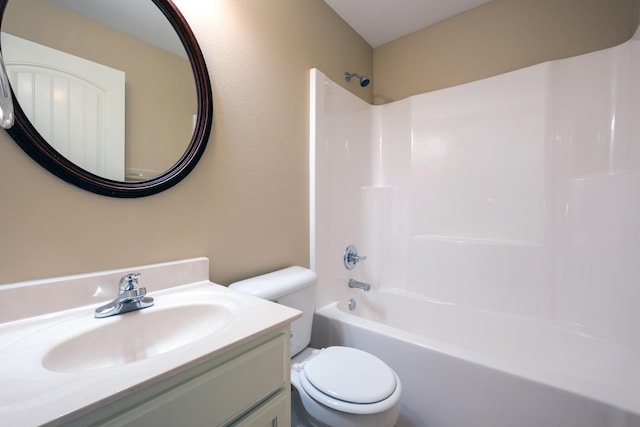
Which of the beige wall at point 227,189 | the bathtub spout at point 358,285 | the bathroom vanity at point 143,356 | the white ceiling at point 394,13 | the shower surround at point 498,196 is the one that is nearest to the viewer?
the bathroom vanity at point 143,356

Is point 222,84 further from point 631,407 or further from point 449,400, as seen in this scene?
point 631,407

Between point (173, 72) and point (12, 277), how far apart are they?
2.69 feet

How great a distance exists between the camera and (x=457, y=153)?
6.29ft

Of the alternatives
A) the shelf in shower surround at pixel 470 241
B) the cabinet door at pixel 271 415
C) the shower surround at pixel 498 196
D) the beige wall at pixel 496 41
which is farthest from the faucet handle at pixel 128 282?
the beige wall at pixel 496 41

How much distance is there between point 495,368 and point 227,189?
1.32 meters

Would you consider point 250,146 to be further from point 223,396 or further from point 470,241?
point 470,241

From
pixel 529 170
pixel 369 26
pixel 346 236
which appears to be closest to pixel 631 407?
pixel 529 170

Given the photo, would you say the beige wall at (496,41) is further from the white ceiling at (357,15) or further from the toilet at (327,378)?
the toilet at (327,378)

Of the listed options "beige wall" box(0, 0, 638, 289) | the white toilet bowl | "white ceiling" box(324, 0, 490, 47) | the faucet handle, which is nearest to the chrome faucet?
the faucet handle

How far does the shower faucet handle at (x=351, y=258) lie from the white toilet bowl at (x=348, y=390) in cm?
84

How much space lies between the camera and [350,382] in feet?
3.26

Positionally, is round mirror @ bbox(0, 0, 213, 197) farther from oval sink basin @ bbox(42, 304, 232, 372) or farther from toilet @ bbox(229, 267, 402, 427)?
toilet @ bbox(229, 267, 402, 427)

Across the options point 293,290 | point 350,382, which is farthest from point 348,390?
point 293,290

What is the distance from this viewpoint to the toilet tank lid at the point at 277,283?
1.13 metres
